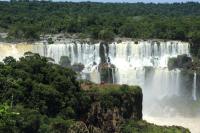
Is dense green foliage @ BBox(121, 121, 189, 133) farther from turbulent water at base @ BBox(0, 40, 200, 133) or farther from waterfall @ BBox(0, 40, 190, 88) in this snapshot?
waterfall @ BBox(0, 40, 190, 88)

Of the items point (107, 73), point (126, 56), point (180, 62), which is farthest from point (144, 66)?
point (107, 73)

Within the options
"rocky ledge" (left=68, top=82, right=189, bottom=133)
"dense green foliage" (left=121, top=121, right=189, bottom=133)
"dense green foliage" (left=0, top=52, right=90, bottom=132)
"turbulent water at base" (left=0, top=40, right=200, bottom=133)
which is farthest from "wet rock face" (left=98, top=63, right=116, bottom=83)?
"dense green foliage" (left=0, top=52, right=90, bottom=132)

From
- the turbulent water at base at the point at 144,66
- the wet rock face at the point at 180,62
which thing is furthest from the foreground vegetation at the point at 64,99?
the wet rock face at the point at 180,62

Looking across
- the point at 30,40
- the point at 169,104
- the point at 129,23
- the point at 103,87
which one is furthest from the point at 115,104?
the point at 129,23

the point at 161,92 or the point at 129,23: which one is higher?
the point at 129,23

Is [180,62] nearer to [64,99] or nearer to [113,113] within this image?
[113,113]

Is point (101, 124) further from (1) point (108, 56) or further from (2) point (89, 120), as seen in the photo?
(1) point (108, 56)

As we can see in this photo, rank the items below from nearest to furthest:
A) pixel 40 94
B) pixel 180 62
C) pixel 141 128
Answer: pixel 40 94 < pixel 141 128 < pixel 180 62
